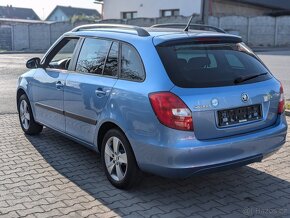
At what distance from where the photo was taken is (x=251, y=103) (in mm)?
4168

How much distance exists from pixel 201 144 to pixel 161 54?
96 cm

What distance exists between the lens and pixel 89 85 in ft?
15.9

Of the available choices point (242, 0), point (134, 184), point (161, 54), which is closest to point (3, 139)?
point (134, 184)

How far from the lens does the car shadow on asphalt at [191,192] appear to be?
4117 mm

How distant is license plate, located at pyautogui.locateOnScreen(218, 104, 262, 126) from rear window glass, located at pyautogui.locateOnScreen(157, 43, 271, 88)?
264 mm

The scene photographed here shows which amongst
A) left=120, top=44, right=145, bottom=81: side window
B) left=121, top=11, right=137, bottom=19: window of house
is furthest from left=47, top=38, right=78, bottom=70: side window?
left=121, top=11, right=137, bottom=19: window of house

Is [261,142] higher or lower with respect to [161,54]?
lower

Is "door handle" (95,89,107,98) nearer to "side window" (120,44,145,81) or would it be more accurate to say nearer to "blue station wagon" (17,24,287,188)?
"blue station wagon" (17,24,287,188)

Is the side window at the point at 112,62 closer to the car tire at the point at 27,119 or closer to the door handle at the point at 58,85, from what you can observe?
the door handle at the point at 58,85

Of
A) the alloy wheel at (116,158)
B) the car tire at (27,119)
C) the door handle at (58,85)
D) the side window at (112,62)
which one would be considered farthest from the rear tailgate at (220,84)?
the car tire at (27,119)

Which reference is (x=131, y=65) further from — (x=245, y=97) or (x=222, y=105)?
(x=245, y=97)

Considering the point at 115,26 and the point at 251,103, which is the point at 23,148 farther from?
the point at 251,103

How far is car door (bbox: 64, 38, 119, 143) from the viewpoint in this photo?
15.3ft

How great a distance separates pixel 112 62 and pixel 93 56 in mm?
444
